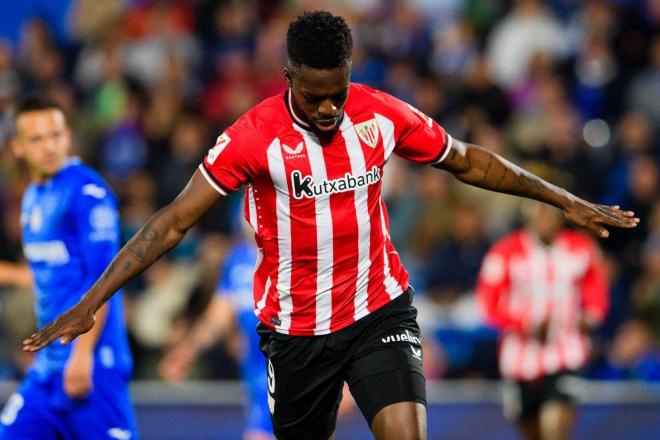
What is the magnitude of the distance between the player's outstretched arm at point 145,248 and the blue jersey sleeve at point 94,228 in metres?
1.00

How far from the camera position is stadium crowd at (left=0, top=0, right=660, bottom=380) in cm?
955

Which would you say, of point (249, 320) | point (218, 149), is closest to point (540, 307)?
point (249, 320)

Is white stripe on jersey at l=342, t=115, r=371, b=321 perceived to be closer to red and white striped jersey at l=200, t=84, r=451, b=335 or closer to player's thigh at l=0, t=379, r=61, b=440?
red and white striped jersey at l=200, t=84, r=451, b=335

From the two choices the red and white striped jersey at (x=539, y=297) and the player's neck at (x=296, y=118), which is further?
the red and white striped jersey at (x=539, y=297)

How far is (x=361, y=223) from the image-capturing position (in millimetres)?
4805

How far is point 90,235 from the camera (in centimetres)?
547

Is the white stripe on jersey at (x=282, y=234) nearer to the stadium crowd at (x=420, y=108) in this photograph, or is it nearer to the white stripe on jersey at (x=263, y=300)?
the white stripe on jersey at (x=263, y=300)

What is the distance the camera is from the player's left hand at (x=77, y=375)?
17.5 ft

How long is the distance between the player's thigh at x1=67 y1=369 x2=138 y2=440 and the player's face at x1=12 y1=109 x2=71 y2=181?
107 cm

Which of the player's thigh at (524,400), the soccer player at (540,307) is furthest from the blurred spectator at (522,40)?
the player's thigh at (524,400)

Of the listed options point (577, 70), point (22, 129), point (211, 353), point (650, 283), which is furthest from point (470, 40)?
point (22, 129)

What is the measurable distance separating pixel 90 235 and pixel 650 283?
5381 millimetres

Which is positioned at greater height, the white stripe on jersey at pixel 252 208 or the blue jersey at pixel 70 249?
the white stripe on jersey at pixel 252 208

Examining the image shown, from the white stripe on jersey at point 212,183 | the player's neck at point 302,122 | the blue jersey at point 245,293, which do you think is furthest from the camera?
the blue jersey at point 245,293
